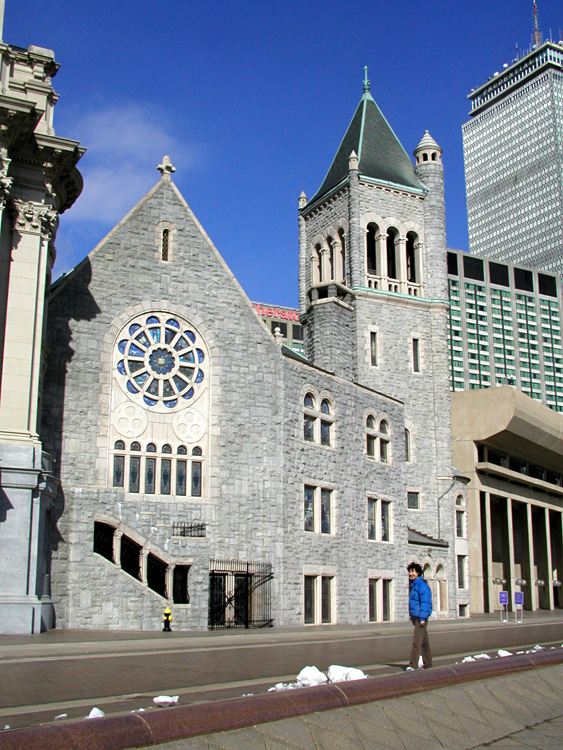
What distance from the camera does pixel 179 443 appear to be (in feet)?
118

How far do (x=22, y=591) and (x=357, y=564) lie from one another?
1884cm

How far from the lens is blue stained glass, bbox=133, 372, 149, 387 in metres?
→ 35.5

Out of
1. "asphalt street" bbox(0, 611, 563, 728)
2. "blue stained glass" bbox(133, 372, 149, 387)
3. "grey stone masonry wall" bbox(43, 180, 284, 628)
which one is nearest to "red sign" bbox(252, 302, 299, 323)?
"grey stone masonry wall" bbox(43, 180, 284, 628)

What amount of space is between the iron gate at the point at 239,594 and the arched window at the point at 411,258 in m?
25.2

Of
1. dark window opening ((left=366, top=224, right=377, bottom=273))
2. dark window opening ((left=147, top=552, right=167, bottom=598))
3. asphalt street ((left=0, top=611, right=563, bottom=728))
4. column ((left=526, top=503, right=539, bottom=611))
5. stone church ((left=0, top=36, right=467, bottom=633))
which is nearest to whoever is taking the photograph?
asphalt street ((left=0, top=611, right=563, bottom=728))

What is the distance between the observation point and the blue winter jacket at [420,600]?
13.5m

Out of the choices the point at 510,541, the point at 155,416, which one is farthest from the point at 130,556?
the point at 510,541

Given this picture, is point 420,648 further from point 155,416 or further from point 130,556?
point 155,416

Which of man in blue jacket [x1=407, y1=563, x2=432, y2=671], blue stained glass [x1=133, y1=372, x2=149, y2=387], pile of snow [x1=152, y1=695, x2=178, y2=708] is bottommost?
pile of snow [x1=152, y1=695, x2=178, y2=708]

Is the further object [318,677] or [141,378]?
[141,378]

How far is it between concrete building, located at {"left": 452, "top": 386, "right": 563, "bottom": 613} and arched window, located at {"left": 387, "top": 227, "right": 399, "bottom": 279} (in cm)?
1376

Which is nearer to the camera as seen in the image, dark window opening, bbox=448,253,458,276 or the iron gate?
the iron gate

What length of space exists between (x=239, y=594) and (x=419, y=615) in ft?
74.3

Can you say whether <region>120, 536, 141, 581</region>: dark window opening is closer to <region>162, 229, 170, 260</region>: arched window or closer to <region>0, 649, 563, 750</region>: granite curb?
<region>162, 229, 170, 260</region>: arched window
